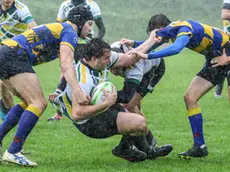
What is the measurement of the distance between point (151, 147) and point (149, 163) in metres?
0.33

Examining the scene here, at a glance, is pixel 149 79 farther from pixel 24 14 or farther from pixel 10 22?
pixel 10 22

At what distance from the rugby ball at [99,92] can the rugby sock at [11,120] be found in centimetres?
107

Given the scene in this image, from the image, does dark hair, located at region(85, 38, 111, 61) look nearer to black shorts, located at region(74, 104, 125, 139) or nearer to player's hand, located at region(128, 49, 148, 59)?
player's hand, located at region(128, 49, 148, 59)

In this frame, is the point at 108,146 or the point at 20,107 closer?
the point at 20,107

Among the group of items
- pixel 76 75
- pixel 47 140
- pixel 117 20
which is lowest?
pixel 117 20

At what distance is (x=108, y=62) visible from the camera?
752cm

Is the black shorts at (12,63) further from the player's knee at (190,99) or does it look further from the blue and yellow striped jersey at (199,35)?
the player's knee at (190,99)

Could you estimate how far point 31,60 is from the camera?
24.8 feet

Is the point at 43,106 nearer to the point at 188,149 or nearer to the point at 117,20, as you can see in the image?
the point at 188,149

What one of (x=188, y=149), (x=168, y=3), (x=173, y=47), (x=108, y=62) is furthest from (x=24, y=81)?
(x=168, y=3)

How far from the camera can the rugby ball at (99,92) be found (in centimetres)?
702

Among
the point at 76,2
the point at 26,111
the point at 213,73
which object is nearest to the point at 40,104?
the point at 26,111

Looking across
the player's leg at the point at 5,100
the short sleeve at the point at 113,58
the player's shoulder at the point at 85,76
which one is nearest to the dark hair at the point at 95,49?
the player's shoulder at the point at 85,76

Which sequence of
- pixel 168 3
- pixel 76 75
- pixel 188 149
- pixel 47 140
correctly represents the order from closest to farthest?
pixel 76 75 → pixel 188 149 → pixel 47 140 → pixel 168 3
